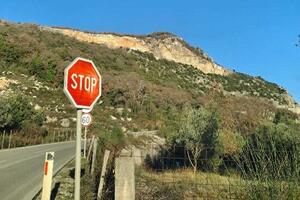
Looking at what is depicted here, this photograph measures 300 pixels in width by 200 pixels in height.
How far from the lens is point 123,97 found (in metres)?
77.2

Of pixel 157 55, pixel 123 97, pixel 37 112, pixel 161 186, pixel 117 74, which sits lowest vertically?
pixel 161 186

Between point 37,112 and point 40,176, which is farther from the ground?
point 37,112

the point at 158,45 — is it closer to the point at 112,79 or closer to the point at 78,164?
the point at 112,79

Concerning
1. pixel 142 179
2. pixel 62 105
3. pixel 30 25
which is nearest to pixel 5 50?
pixel 62 105

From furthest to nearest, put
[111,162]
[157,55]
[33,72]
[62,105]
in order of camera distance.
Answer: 1. [157,55]
2. [33,72]
3. [62,105]
4. [111,162]

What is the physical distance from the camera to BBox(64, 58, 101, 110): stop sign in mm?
6305

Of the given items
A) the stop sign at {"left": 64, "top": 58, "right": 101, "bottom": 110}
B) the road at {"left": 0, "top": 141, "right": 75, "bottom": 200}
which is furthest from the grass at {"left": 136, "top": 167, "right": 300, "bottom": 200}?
the road at {"left": 0, "top": 141, "right": 75, "bottom": 200}

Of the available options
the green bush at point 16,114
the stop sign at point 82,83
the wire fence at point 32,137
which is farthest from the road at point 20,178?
the green bush at point 16,114

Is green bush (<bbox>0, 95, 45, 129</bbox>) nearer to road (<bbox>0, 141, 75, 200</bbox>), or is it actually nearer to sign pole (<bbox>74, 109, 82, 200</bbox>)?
road (<bbox>0, 141, 75, 200</bbox>)

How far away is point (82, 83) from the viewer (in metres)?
6.54

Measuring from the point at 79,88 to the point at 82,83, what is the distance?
129mm

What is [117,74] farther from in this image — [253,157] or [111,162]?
[253,157]

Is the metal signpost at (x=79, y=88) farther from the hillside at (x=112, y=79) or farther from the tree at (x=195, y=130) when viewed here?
the hillside at (x=112, y=79)

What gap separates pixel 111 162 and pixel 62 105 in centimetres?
5471
